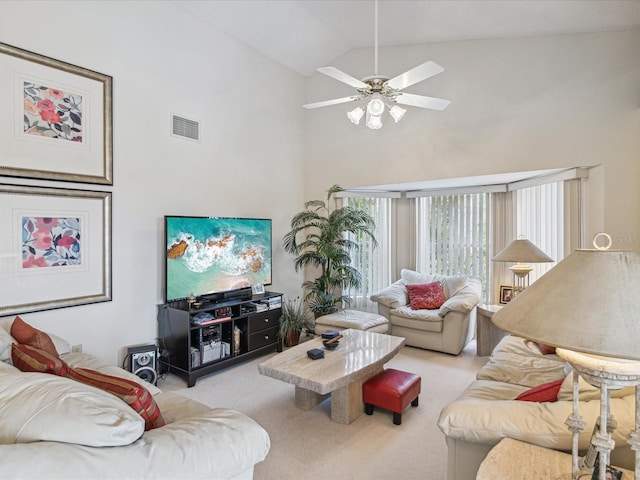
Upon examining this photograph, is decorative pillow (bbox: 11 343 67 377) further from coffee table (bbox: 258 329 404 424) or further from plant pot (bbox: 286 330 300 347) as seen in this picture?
plant pot (bbox: 286 330 300 347)

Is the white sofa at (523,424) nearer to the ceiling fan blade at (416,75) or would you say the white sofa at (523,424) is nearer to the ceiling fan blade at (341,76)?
the ceiling fan blade at (416,75)

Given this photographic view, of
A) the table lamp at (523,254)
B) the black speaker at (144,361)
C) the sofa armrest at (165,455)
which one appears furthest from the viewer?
the table lamp at (523,254)

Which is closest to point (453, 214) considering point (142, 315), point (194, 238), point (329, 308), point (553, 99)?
point (553, 99)

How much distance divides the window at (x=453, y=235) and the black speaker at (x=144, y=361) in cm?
392

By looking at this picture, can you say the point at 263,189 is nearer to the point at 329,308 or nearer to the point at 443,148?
the point at 329,308

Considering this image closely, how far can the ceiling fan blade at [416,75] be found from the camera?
231 centimetres

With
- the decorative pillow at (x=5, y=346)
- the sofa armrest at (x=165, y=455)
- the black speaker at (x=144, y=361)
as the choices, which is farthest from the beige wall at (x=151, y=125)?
the sofa armrest at (x=165, y=455)

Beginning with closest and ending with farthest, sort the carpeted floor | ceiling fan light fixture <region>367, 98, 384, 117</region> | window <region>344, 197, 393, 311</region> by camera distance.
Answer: the carpeted floor, ceiling fan light fixture <region>367, 98, 384, 117</region>, window <region>344, 197, 393, 311</region>

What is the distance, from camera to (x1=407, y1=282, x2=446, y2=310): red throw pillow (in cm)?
472

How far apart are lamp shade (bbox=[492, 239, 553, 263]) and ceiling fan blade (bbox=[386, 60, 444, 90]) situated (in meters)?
2.32

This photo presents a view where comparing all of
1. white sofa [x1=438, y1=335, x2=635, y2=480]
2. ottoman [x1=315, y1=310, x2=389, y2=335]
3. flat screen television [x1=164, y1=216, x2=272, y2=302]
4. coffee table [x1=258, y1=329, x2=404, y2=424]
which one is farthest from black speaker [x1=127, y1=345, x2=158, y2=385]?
white sofa [x1=438, y1=335, x2=635, y2=480]

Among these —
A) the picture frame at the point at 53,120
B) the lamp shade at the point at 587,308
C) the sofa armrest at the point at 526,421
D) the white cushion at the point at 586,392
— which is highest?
the picture frame at the point at 53,120

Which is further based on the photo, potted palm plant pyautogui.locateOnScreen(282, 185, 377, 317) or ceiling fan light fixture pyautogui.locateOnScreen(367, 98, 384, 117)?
potted palm plant pyautogui.locateOnScreen(282, 185, 377, 317)

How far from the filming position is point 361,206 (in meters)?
5.66
